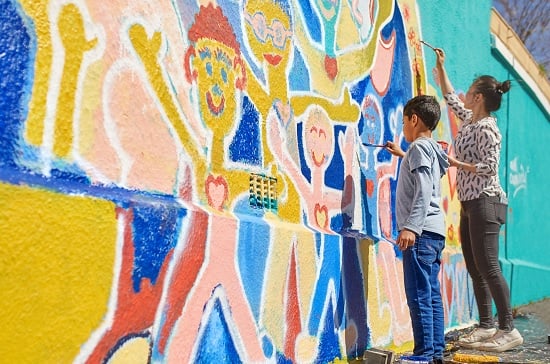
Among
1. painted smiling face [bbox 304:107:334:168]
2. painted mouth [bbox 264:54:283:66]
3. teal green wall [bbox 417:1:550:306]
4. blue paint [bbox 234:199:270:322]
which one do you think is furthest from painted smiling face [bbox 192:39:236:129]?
teal green wall [bbox 417:1:550:306]

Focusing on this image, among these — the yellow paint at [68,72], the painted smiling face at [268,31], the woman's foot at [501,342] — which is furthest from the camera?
the woman's foot at [501,342]

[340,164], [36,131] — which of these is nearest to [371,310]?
[340,164]

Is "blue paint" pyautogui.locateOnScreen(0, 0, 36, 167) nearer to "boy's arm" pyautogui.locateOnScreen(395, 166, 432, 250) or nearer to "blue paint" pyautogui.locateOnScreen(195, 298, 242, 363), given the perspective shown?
"blue paint" pyautogui.locateOnScreen(195, 298, 242, 363)

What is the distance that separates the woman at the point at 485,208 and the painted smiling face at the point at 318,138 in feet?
3.07

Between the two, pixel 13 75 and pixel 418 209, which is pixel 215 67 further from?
pixel 418 209

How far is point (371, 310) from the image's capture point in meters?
3.83

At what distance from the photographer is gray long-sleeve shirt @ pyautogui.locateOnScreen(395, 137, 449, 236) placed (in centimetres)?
332

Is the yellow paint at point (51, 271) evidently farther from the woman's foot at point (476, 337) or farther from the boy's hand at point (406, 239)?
the woman's foot at point (476, 337)

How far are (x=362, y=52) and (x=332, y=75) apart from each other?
1.68ft

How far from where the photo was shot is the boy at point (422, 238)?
329cm

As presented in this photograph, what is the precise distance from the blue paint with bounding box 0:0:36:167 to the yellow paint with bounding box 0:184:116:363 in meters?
0.14

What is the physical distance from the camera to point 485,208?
4.21 meters

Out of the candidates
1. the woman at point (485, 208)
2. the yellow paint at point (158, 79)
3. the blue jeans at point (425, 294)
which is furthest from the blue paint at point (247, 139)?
the woman at point (485, 208)

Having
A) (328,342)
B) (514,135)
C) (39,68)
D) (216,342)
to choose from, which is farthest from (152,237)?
(514,135)
